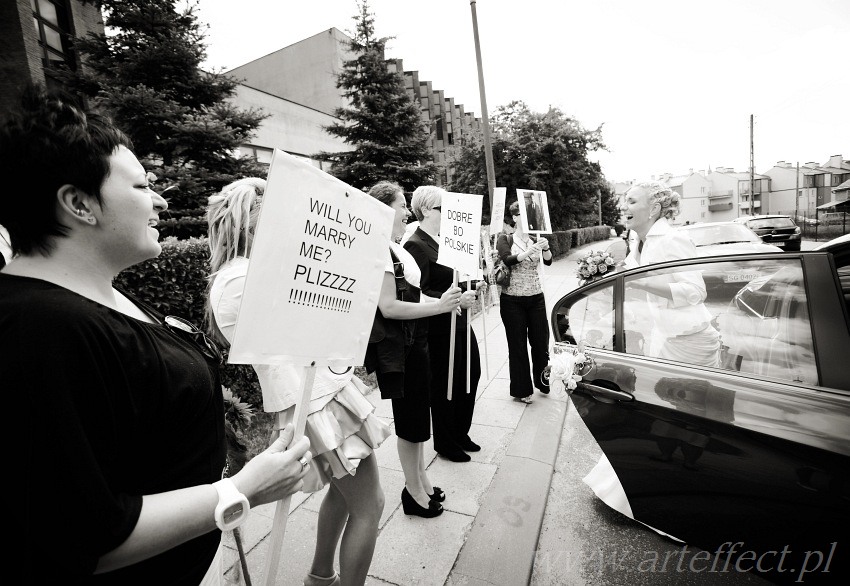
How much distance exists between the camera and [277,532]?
1281mm

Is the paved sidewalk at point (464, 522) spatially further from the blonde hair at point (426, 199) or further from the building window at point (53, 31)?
the building window at point (53, 31)

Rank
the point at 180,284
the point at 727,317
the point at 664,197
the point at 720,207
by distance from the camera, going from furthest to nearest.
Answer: the point at 720,207 → the point at 180,284 → the point at 664,197 → the point at 727,317

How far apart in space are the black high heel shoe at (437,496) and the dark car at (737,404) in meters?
1.14

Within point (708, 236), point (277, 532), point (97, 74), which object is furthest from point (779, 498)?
point (708, 236)

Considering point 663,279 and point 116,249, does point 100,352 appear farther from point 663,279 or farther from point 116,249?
point 663,279

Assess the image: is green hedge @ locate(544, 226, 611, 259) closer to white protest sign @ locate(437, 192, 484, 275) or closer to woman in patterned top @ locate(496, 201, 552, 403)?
woman in patterned top @ locate(496, 201, 552, 403)

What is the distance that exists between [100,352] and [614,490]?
3093 millimetres

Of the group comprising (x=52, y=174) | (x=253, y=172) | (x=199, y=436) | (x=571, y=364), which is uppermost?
(x=253, y=172)

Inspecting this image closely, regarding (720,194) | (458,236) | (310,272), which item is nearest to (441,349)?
(458,236)

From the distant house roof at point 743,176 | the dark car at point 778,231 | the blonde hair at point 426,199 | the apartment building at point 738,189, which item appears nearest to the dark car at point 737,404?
the blonde hair at point 426,199

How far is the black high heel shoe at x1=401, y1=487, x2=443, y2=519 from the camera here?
9.67 ft

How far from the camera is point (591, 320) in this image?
2.88 m

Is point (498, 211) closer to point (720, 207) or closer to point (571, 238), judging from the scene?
point (571, 238)

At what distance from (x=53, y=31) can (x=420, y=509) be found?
1576cm
